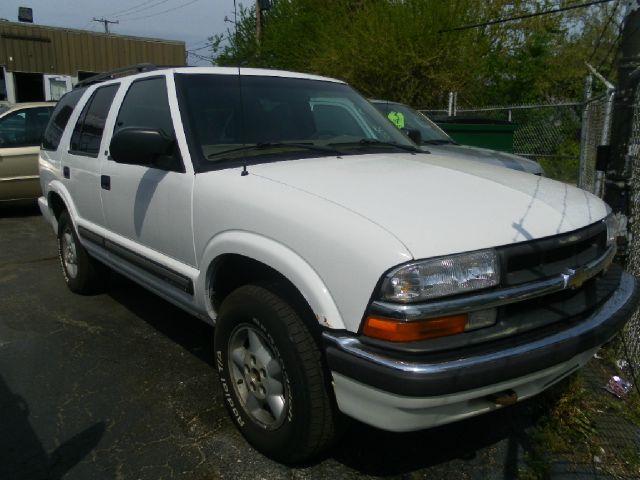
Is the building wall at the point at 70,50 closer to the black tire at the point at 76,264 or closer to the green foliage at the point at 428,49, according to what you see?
the green foliage at the point at 428,49

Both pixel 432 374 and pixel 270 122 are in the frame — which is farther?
pixel 270 122

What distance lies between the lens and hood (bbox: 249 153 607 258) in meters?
2.19

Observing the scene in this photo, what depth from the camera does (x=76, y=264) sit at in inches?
195

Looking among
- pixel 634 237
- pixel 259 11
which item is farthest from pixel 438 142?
pixel 259 11

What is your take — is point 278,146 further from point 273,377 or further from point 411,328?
point 411,328

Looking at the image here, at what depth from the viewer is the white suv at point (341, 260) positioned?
2104 millimetres

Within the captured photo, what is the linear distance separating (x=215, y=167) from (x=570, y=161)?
8665mm

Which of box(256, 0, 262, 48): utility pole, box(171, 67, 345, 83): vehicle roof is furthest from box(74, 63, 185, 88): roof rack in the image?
box(256, 0, 262, 48): utility pole

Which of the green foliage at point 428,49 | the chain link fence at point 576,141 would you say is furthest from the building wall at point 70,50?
the chain link fence at point 576,141

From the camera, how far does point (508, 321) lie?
225cm

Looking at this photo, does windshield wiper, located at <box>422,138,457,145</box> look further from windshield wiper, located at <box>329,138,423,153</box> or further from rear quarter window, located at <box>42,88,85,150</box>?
rear quarter window, located at <box>42,88,85,150</box>

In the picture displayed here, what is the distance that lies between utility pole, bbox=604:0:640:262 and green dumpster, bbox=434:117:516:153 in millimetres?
5426

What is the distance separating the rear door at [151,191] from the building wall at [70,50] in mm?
24170

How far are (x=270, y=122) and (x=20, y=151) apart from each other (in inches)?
258
